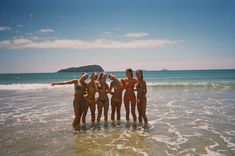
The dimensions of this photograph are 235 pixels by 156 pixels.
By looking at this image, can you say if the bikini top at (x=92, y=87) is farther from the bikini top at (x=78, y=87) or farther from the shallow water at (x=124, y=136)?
the shallow water at (x=124, y=136)

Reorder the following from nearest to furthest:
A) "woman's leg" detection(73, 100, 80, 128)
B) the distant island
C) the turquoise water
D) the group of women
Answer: "woman's leg" detection(73, 100, 80, 128) < the group of women < the turquoise water < the distant island

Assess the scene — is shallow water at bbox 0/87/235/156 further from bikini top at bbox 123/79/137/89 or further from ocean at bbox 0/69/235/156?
bikini top at bbox 123/79/137/89

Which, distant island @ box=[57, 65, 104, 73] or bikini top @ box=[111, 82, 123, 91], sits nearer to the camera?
bikini top @ box=[111, 82, 123, 91]

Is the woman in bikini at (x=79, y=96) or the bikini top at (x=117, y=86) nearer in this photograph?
the woman in bikini at (x=79, y=96)

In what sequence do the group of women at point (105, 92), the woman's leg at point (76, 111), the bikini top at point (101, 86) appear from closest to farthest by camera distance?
the woman's leg at point (76, 111) < the group of women at point (105, 92) < the bikini top at point (101, 86)

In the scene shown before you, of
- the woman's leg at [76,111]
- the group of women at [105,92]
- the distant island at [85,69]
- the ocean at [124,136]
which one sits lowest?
the ocean at [124,136]

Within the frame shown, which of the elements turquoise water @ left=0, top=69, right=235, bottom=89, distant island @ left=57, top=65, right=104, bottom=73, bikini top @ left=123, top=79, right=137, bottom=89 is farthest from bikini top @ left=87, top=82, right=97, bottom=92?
distant island @ left=57, top=65, right=104, bottom=73

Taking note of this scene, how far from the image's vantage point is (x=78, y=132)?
7418 mm

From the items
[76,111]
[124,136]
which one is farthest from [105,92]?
[124,136]

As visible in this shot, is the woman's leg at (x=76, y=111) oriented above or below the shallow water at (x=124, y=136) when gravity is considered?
above

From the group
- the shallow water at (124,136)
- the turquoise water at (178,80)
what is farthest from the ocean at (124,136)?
the turquoise water at (178,80)

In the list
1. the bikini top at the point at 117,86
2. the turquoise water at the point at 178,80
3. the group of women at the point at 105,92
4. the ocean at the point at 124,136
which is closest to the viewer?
the ocean at the point at 124,136

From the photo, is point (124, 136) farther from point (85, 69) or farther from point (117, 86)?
point (85, 69)

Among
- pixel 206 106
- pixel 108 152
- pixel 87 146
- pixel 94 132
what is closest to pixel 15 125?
pixel 94 132
